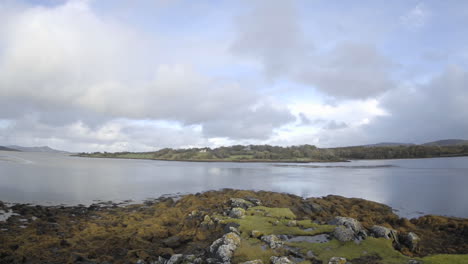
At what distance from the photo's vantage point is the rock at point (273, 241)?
40.9 ft

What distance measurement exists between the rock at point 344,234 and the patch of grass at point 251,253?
3475mm

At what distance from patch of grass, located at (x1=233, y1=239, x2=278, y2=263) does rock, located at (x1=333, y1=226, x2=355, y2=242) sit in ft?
11.4

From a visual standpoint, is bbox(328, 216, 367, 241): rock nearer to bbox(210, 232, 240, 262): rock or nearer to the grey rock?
the grey rock

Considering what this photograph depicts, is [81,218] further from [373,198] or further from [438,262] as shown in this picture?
[373,198]

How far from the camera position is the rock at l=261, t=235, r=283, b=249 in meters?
12.5

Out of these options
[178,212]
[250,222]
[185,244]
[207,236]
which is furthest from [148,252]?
[178,212]

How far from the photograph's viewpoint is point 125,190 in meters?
44.2

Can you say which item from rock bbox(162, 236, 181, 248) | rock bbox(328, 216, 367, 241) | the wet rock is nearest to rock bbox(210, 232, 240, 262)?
rock bbox(162, 236, 181, 248)

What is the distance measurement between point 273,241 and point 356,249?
12.2 ft

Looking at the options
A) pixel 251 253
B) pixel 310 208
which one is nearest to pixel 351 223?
pixel 251 253

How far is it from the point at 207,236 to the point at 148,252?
3659 millimetres

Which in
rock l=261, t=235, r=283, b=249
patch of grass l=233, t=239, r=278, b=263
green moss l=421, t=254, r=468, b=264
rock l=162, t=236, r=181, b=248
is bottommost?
rock l=162, t=236, r=181, b=248

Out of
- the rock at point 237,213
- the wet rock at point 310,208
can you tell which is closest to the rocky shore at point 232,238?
the rock at point 237,213

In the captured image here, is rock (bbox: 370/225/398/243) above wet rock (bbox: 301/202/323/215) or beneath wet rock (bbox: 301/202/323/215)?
above
